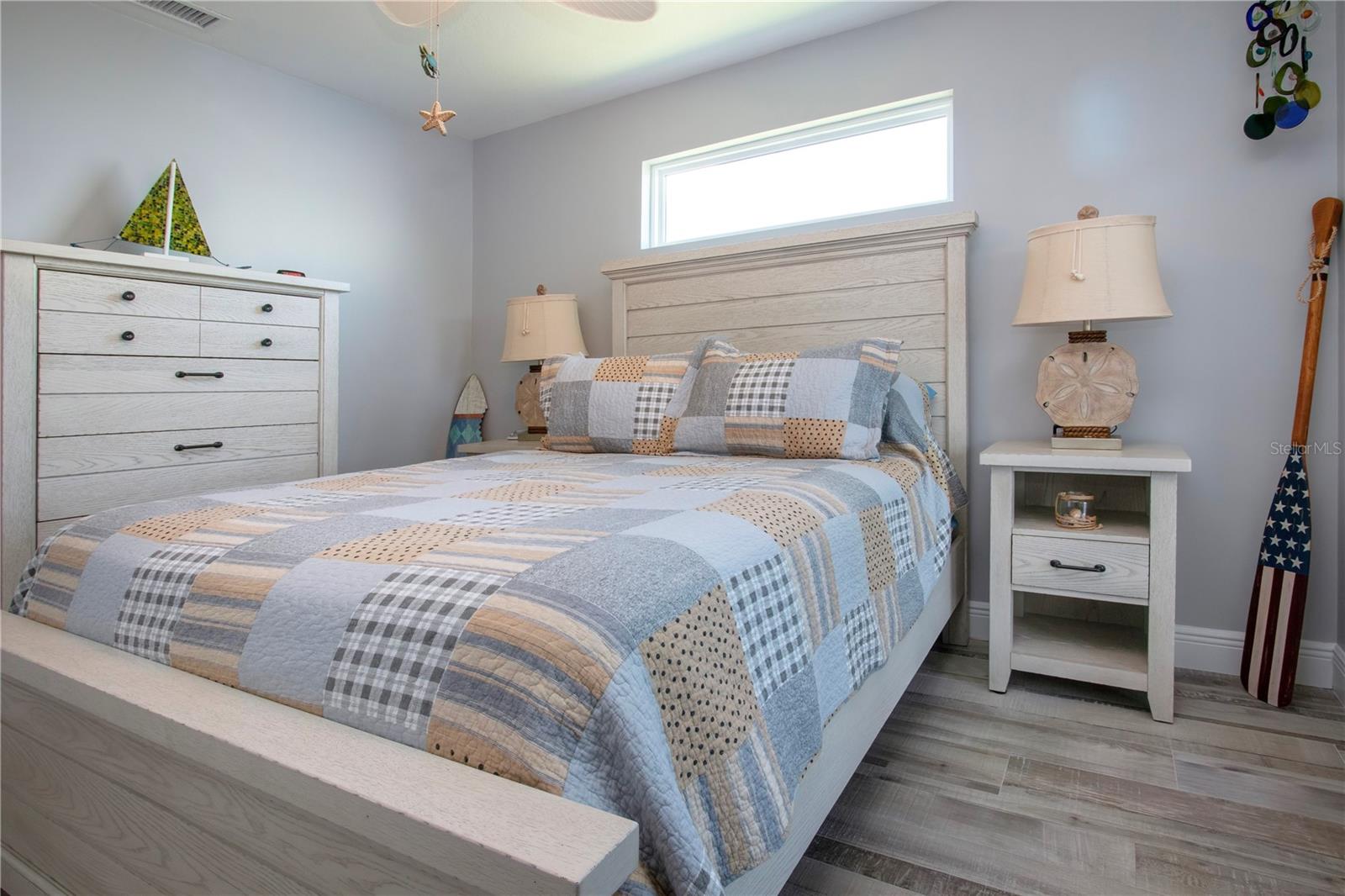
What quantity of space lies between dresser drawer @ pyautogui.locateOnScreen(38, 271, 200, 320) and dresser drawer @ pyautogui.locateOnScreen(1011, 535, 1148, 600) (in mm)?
2703

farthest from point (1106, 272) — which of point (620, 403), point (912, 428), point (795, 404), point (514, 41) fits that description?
point (514, 41)

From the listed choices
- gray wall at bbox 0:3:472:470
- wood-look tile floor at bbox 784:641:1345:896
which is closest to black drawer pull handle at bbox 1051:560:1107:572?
wood-look tile floor at bbox 784:641:1345:896

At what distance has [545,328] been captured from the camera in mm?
3283

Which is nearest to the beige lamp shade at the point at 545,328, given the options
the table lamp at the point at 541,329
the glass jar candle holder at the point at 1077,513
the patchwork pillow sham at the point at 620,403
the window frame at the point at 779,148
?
the table lamp at the point at 541,329

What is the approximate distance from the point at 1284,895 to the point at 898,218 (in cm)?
219

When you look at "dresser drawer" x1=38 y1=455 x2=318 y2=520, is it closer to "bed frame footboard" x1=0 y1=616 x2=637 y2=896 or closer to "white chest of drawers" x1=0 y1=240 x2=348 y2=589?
"white chest of drawers" x1=0 y1=240 x2=348 y2=589

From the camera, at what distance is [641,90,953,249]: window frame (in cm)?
271

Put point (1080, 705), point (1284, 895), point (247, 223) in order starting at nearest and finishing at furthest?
point (1284, 895)
point (1080, 705)
point (247, 223)

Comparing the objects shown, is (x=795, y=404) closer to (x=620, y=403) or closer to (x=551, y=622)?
(x=620, y=403)

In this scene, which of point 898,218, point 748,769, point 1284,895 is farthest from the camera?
point 898,218

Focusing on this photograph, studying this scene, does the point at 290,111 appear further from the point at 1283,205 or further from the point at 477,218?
the point at 1283,205

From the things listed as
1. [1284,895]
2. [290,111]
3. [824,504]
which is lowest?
[1284,895]

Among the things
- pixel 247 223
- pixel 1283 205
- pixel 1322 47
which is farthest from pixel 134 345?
pixel 1322 47

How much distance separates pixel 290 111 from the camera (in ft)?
10.3
